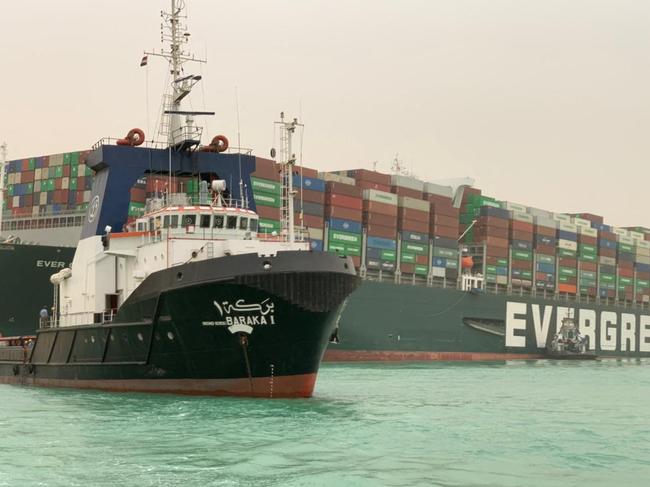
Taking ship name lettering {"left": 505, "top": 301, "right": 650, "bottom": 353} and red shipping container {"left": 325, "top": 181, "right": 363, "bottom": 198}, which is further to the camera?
ship name lettering {"left": 505, "top": 301, "right": 650, "bottom": 353}

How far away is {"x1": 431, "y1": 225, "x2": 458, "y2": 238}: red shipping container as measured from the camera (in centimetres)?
5666

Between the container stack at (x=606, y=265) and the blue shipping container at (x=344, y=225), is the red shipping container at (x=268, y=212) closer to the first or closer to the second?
the blue shipping container at (x=344, y=225)

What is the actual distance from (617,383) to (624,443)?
17.9m

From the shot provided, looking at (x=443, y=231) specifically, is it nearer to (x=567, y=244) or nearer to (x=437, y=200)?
(x=437, y=200)

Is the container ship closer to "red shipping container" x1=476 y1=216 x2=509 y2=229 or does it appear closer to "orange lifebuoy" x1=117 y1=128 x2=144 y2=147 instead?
"red shipping container" x1=476 y1=216 x2=509 y2=229

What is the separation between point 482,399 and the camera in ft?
81.9

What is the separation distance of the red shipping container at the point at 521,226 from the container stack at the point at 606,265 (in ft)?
29.3

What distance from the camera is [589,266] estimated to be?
223 feet

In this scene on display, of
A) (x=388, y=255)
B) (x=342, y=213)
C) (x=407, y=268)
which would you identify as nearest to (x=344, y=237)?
(x=342, y=213)

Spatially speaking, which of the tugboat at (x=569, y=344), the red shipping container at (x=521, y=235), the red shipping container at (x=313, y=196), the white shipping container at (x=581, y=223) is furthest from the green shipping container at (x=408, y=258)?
the white shipping container at (x=581, y=223)

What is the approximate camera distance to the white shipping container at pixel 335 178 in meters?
52.5

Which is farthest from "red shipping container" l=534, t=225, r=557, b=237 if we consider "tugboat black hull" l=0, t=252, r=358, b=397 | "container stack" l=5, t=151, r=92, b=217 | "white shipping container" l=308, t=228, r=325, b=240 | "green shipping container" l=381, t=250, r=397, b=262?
"tugboat black hull" l=0, t=252, r=358, b=397

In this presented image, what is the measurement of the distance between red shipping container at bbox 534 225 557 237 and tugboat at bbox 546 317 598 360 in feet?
20.4

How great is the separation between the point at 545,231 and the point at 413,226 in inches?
540
